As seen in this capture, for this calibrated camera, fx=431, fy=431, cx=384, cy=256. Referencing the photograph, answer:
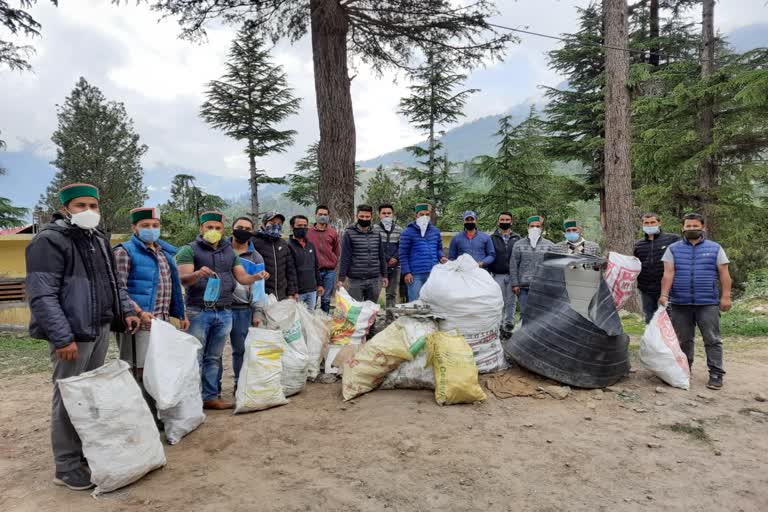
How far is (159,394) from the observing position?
8.86ft

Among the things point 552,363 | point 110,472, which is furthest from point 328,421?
point 552,363

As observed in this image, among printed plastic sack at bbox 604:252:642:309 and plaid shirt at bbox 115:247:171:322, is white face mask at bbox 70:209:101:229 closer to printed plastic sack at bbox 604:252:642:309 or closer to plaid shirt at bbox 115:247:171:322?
plaid shirt at bbox 115:247:171:322

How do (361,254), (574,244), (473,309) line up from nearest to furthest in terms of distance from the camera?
1. (473,309)
2. (361,254)
3. (574,244)

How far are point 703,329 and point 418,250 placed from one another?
9.99 feet

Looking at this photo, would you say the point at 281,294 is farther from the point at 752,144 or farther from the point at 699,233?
the point at 752,144

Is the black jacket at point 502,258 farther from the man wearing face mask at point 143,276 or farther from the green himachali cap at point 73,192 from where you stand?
the green himachali cap at point 73,192

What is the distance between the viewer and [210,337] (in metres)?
3.59

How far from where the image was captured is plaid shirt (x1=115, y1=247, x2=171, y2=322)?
2906 mm

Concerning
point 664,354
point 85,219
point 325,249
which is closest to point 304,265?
point 325,249

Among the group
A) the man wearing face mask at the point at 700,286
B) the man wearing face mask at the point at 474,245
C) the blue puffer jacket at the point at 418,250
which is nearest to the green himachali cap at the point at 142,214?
the blue puffer jacket at the point at 418,250

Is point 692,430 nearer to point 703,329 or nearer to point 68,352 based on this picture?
point 703,329

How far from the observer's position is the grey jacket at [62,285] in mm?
2285

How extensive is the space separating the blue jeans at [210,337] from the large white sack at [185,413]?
0.39 meters

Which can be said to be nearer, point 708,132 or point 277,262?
point 277,262
